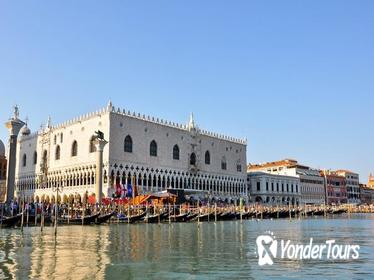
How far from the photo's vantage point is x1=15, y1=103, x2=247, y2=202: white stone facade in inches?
1672

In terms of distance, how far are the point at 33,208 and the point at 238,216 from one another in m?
20.1

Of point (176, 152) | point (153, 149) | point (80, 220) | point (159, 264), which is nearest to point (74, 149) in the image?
point (153, 149)

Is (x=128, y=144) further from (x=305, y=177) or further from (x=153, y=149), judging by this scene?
(x=305, y=177)

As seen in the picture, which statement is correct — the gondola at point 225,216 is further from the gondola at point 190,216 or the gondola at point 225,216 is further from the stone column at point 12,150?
the stone column at point 12,150

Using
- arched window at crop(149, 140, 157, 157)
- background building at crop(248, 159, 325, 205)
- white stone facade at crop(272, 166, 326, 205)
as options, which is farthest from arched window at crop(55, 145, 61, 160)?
white stone facade at crop(272, 166, 326, 205)

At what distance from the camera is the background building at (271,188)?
206ft

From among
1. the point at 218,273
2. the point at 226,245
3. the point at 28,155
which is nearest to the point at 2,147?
the point at 28,155

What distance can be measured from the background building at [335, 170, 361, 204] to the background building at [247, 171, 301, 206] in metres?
18.7

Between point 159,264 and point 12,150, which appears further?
point 12,150

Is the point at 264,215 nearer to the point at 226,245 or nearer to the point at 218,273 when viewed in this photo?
the point at 226,245

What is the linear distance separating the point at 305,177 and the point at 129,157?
38043mm

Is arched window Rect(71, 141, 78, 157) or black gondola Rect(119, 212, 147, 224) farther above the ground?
arched window Rect(71, 141, 78, 157)

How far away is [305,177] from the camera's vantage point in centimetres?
7181

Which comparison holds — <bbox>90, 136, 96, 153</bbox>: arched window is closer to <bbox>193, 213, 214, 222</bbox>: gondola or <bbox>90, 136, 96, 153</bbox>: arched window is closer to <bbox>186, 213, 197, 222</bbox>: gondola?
<bbox>186, 213, 197, 222</bbox>: gondola
